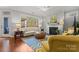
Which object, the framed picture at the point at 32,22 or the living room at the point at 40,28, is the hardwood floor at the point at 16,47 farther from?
the framed picture at the point at 32,22

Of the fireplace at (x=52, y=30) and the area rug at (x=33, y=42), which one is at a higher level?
the fireplace at (x=52, y=30)

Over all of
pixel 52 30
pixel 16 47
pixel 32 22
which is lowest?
pixel 16 47

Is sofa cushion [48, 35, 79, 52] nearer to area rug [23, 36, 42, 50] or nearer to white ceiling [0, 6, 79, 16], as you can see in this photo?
area rug [23, 36, 42, 50]

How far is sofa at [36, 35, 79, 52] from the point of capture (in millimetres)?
2387

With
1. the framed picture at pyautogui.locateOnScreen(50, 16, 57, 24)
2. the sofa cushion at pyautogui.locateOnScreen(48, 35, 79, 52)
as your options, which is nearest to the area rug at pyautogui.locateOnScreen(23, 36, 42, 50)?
the sofa cushion at pyautogui.locateOnScreen(48, 35, 79, 52)

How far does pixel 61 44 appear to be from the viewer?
7.90ft

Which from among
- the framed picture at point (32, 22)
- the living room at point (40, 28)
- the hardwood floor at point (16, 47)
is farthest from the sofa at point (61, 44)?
the framed picture at point (32, 22)

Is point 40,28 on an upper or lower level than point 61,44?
upper

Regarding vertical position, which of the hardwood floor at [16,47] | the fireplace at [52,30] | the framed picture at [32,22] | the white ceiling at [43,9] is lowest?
the hardwood floor at [16,47]

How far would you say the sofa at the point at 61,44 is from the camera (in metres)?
2.39

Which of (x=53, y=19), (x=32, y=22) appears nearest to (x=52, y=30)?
(x=53, y=19)

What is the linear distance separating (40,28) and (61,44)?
1.42 ft

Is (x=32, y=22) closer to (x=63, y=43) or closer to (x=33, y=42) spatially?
(x=33, y=42)

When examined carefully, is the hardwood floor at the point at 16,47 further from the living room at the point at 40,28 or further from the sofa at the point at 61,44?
the sofa at the point at 61,44
